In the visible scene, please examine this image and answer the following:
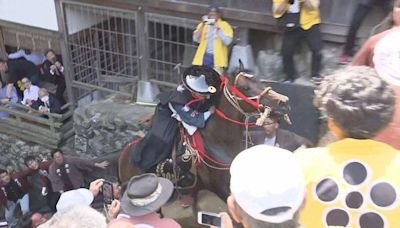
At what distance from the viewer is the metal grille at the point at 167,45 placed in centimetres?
765

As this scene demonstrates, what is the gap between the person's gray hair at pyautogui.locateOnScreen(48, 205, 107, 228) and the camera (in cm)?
217

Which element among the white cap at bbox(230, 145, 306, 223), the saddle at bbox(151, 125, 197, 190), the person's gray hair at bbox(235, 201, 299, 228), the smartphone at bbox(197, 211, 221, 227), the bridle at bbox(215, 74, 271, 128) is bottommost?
the saddle at bbox(151, 125, 197, 190)

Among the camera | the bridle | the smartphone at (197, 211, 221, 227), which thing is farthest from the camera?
the camera

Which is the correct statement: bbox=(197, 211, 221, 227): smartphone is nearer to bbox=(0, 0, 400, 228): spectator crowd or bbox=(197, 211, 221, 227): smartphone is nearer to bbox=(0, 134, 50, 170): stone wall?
bbox=(0, 0, 400, 228): spectator crowd

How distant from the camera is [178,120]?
5.40 metres

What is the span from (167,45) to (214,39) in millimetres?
1399

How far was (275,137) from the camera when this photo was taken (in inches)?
207

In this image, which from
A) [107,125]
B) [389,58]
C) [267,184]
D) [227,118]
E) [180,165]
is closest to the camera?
[267,184]

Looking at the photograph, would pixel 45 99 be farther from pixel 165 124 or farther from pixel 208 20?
pixel 165 124

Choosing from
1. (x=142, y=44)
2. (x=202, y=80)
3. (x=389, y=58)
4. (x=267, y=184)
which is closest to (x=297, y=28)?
(x=202, y=80)

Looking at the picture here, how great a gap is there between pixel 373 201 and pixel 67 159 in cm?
556

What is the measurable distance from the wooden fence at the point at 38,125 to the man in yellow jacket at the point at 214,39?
270 centimetres

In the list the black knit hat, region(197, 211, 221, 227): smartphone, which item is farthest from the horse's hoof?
region(197, 211, 221, 227): smartphone

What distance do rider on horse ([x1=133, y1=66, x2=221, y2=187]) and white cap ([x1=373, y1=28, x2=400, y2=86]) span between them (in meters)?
2.38
